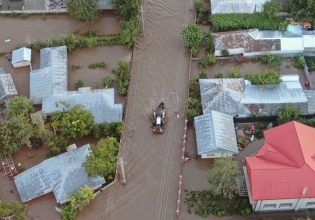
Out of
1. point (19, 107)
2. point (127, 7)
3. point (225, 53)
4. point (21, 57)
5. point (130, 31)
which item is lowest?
point (19, 107)

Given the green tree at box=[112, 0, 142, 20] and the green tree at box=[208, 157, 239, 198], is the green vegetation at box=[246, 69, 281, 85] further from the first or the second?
the green tree at box=[112, 0, 142, 20]

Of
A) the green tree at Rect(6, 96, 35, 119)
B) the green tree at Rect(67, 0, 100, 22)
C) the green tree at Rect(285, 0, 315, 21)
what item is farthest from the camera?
the green tree at Rect(67, 0, 100, 22)

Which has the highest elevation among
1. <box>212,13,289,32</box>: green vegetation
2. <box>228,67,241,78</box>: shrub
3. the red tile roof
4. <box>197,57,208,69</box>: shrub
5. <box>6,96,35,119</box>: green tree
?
<box>212,13,289,32</box>: green vegetation

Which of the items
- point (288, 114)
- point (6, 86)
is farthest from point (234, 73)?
point (6, 86)

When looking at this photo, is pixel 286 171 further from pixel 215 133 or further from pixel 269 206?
pixel 215 133

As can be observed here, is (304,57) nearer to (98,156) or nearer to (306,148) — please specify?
(306,148)

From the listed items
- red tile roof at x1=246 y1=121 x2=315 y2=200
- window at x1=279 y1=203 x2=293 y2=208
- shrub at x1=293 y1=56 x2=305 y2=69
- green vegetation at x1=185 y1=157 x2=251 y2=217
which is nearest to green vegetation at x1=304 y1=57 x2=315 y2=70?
shrub at x1=293 y1=56 x2=305 y2=69

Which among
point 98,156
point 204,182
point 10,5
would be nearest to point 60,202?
point 98,156

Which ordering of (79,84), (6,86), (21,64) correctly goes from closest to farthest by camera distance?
1. (6,86)
2. (79,84)
3. (21,64)
